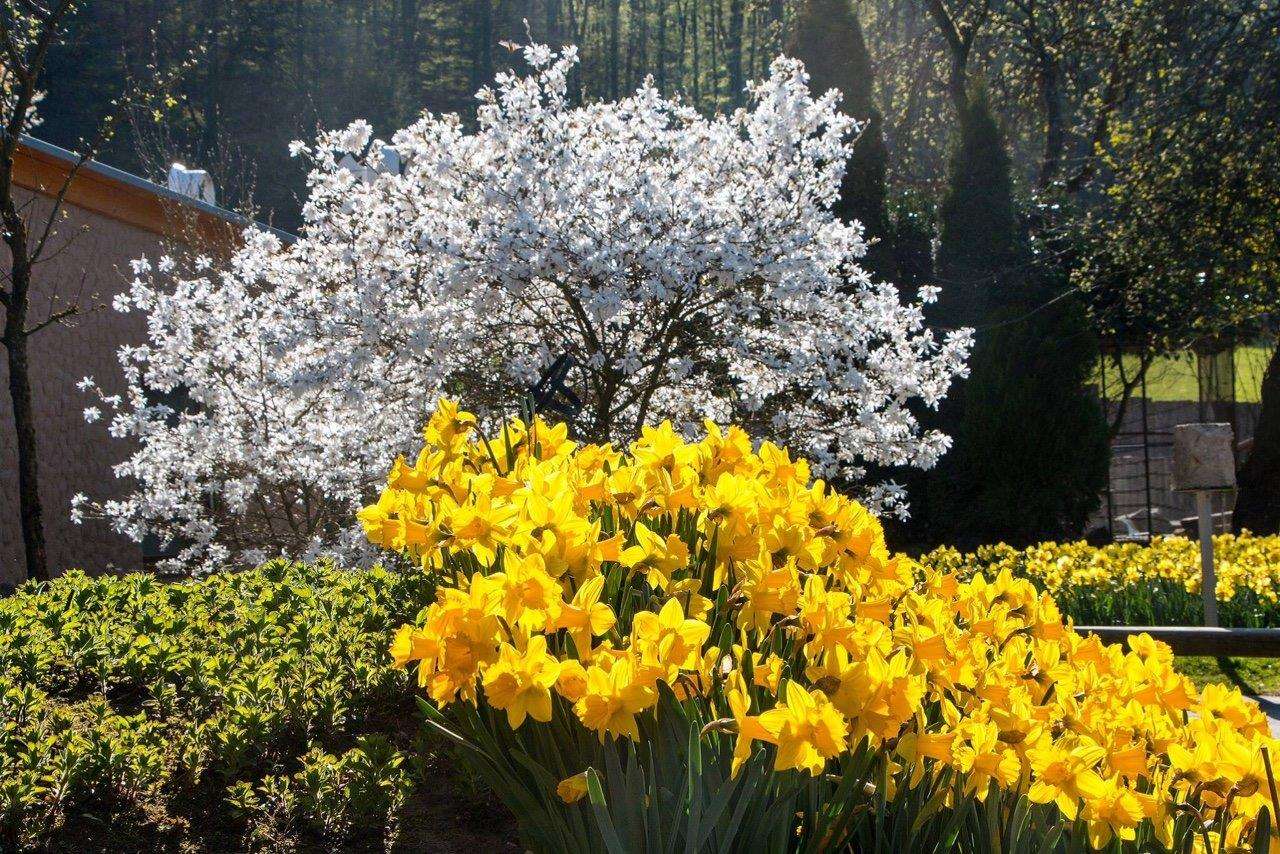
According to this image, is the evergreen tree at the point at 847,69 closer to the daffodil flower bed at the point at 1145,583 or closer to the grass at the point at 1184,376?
the grass at the point at 1184,376

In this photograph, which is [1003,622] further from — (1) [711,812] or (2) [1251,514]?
(2) [1251,514]

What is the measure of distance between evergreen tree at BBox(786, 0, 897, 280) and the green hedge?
416 inches

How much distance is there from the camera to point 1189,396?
27344 mm

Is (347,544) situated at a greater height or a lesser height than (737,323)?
lesser

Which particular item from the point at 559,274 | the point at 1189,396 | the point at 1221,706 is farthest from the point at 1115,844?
the point at 1189,396

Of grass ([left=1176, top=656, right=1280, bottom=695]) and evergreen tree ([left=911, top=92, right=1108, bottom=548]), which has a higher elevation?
evergreen tree ([left=911, top=92, right=1108, bottom=548])

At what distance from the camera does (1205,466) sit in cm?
700

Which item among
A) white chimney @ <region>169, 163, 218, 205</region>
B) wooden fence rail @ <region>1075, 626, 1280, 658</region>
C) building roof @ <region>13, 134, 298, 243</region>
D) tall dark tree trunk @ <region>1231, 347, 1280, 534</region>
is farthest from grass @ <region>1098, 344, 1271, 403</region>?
white chimney @ <region>169, 163, 218, 205</region>

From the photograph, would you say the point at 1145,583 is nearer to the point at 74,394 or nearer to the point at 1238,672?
the point at 1238,672

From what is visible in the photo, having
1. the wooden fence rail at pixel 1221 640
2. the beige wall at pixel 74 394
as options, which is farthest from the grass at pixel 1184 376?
the beige wall at pixel 74 394

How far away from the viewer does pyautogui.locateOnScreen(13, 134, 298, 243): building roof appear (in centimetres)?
1033

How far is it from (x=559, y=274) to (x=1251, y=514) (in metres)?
9.45

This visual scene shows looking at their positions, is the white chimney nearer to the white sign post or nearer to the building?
the building

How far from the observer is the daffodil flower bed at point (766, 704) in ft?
5.29
